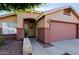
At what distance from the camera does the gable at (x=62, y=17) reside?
14.4 meters

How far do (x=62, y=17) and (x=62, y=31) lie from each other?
154 centimetres

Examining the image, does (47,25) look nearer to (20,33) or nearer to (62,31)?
(62,31)

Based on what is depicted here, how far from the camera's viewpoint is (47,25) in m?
14.0

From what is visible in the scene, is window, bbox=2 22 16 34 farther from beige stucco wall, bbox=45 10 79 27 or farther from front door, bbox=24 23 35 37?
beige stucco wall, bbox=45 10 79 27

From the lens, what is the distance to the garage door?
14602mm

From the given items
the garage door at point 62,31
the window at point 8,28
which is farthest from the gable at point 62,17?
the window at point 8,28

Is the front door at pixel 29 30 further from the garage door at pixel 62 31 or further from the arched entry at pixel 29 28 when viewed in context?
the garage door at pixel 62 31

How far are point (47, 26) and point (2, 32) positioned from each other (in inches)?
325

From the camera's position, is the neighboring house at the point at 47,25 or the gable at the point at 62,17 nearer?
the neighboring house at the point at 47,25

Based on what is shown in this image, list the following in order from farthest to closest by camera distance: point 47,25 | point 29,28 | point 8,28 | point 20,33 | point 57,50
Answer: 1. point 29,28
2. point 8,28
3. point 20,33
4. point 47,25
5. point 57,50

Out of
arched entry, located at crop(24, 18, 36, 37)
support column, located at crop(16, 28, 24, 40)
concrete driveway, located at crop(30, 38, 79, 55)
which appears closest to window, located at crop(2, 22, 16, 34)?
support column, located at crop(16, 28, 24, 40)

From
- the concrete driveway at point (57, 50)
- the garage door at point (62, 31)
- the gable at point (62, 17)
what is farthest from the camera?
the garage door at point (62, 31)

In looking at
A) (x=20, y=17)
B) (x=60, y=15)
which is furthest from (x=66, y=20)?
(x=20, y=17)

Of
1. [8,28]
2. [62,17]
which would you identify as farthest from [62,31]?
[8,28]
